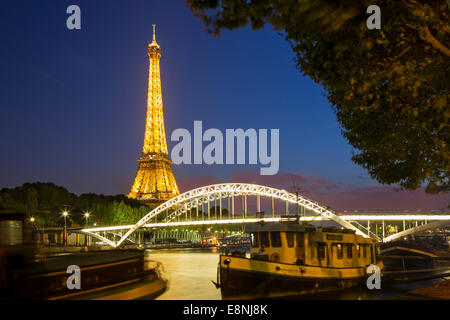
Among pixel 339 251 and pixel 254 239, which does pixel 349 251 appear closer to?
pixel 339 251

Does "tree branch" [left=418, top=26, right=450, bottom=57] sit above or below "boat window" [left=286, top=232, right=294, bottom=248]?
above

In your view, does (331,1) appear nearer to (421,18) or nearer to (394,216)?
(421,18)

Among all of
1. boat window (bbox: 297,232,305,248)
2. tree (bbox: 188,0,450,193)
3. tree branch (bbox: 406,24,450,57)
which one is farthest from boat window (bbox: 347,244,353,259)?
tree branch (bbox: 406,24,450,57)

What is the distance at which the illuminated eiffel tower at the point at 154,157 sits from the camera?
430 ft

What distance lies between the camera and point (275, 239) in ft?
71.1

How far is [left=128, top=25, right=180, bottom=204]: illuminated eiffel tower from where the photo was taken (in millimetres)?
131000

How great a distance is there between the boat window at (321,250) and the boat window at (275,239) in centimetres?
224

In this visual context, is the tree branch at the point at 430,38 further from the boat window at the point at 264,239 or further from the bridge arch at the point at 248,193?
the bridge arch at the point at 248,193

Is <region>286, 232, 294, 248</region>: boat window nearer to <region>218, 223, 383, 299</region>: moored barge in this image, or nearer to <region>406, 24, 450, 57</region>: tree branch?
<region>218, 223, 383, 299</region>: moored barge

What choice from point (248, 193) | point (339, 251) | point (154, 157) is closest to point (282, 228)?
point (339, 251)

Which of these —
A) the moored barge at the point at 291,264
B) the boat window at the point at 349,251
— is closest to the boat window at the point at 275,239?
the moored barge at the point at 291,264

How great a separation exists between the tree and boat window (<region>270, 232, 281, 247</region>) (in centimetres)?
823

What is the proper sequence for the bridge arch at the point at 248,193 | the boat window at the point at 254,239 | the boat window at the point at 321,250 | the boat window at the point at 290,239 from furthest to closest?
1. the bridge arch at the point at 248,193
2. the boat window at the point at 321,250
3. the boat window at the point at 254,239
4. the boat window at the point at 290,239

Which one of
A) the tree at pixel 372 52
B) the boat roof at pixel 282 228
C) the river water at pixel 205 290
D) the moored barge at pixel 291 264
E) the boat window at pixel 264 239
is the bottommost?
the river water at pixel 205 290
